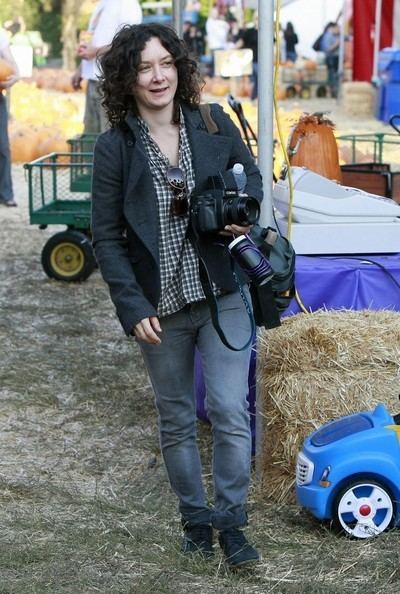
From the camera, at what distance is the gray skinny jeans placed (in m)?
3.71

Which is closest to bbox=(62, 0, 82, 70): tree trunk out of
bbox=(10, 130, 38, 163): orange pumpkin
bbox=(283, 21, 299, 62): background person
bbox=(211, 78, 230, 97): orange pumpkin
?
bbox=(283, 21, 299, 62): background person

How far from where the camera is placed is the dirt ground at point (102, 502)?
3.84 metres

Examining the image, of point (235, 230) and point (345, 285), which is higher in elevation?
point (235, 230)

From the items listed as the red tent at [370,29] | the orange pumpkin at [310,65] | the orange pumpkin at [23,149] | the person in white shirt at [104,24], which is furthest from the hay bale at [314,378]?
the orange pumpkin at [310,65]

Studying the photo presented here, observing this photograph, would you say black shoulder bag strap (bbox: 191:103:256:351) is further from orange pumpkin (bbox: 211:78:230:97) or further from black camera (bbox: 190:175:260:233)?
orange pumpkin (bbox: 211:78:230:97)

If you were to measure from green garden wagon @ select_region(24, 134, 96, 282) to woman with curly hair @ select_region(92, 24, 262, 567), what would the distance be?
463 cm

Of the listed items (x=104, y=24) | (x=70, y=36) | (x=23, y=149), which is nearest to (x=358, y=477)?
(x=104, y=24)

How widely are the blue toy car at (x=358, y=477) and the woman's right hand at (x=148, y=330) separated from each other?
2.88 ft

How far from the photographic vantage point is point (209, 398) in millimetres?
3742

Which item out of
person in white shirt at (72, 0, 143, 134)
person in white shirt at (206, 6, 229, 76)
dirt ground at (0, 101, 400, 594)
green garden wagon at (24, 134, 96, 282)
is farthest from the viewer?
person in white shirt at (206, 6, 229, 76)

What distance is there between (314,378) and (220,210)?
1176 millimetres

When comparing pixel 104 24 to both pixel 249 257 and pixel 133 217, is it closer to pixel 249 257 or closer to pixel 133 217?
pixel 133 217

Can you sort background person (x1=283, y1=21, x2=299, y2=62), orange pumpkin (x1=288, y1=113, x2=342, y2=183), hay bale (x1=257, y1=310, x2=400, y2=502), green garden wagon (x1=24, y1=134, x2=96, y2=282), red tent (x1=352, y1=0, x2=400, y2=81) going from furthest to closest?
background person (x1=283, y1=21, x2=299, y2=62)
red tent (x1=352, y1=0, x2=400, y2=81)
green garden wagon (x1=24, y1=134, x2=96, y2=282)
orange pumpkin (x1=288, y1=113, x2=342, y2=183)
hay bale (x1=257, y1=310, x2=400, y2=502)

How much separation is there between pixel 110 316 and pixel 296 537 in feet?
12.1
